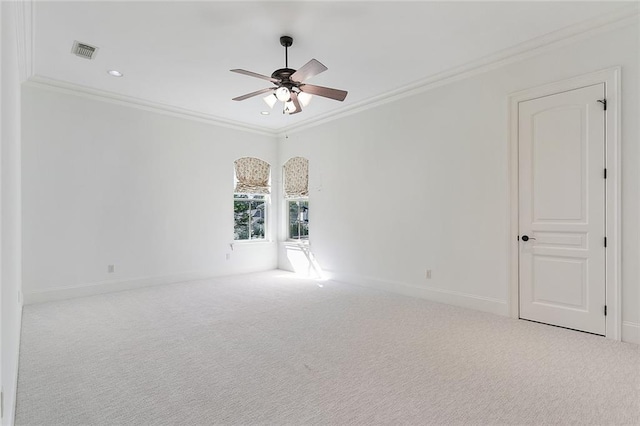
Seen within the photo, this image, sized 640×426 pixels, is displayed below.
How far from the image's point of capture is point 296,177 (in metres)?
6.70

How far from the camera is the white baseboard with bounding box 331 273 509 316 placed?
153 inches

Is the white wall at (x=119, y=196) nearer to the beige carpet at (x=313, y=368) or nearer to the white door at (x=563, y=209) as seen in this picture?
the beige carpet at (x=313, y=368)

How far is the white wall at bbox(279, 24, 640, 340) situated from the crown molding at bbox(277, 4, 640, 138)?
69 millimetres

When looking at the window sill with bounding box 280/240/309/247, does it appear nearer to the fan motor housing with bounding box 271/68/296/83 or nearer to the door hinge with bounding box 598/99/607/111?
the fan motor housing with bounding box 271/68/296/83

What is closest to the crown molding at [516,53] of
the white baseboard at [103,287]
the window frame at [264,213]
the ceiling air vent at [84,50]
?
the window frame at [264,213]

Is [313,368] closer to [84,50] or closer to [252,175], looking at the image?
[84,50]

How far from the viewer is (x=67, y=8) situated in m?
2.89

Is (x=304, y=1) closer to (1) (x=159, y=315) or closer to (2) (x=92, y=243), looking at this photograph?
(1) (x=159, y=315)

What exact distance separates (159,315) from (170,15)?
3.11m

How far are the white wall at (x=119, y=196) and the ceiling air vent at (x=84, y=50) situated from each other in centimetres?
128

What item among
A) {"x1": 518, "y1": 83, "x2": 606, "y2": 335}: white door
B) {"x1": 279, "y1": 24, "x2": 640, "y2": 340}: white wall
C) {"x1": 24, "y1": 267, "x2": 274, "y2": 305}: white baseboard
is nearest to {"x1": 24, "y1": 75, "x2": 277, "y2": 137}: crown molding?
{"x1": 279, "y1": 24, "x2": 640, "y2": 340}: white wall

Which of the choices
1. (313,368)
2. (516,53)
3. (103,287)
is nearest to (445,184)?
(516,53)

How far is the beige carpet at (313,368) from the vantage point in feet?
6.63

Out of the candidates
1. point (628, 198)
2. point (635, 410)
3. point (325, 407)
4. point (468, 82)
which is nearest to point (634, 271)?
point (628, 198)
